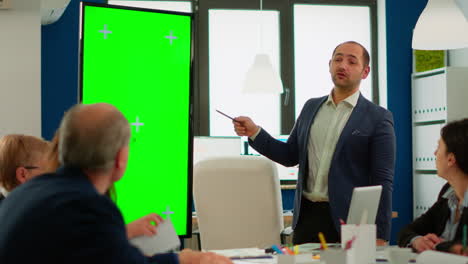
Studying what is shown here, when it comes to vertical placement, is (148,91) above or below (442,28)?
below

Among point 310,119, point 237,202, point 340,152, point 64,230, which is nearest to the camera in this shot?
point 64,230

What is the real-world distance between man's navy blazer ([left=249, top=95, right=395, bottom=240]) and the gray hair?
1.81 metres

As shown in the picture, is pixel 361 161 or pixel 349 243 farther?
pixel 361 161

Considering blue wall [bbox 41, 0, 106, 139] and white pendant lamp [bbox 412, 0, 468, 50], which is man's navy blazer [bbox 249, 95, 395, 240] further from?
blue wall [bbox 41, 0, 106, 139]

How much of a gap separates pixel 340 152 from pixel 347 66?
0.43 meters

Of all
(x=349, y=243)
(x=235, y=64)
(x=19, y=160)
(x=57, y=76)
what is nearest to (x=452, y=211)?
(x=349, y=243)

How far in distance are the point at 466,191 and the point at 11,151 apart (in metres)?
1.72

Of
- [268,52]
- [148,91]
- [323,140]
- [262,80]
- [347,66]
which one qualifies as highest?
[268,52]

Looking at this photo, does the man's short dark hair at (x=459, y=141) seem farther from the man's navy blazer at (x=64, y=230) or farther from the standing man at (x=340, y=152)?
the man's navy blazer at (x=64, y=230)

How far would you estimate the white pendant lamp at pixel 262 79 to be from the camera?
552 cm

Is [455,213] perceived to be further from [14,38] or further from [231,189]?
[14,38]

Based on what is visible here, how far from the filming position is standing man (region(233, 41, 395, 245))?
3.27 m

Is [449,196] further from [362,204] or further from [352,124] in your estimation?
[352,124]

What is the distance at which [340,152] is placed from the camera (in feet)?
10.8
